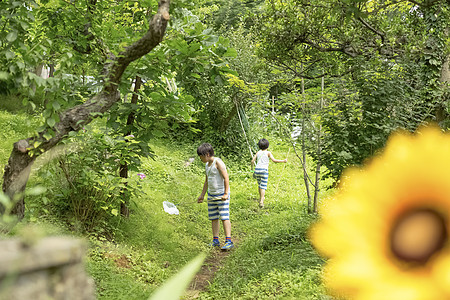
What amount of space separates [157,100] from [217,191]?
70.8 inches

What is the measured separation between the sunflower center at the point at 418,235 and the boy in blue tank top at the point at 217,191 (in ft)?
17.4

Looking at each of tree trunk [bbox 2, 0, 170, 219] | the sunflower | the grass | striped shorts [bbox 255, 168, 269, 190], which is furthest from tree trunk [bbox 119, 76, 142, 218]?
the sunflower

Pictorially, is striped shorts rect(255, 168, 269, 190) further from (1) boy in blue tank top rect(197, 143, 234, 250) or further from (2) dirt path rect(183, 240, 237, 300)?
(1) boy in blue tank top rect(197, 143, 234, 250)

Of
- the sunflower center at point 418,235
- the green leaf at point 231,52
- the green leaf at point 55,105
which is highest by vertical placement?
the green leaf at point 231,52

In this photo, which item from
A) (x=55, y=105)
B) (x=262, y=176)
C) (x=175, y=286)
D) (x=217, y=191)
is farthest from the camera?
(x=262, y=176)

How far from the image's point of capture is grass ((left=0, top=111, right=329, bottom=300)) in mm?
3719

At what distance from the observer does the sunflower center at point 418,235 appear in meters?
0.35

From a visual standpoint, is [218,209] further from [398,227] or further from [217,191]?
[398,227]

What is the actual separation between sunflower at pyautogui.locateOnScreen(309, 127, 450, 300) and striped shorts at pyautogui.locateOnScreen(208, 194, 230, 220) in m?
5.41

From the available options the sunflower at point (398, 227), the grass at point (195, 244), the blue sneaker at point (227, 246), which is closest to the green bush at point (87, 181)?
the grass at point (195, 244)

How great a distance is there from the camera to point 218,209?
5832 millimetres

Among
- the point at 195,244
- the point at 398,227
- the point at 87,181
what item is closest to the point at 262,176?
the point at 195,244

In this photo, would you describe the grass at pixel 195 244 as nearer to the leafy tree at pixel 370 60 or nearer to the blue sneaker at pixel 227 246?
the blue sneaker at pixel 227 246

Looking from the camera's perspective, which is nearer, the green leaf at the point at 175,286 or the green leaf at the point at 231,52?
the green leaf at the point at 175,286
